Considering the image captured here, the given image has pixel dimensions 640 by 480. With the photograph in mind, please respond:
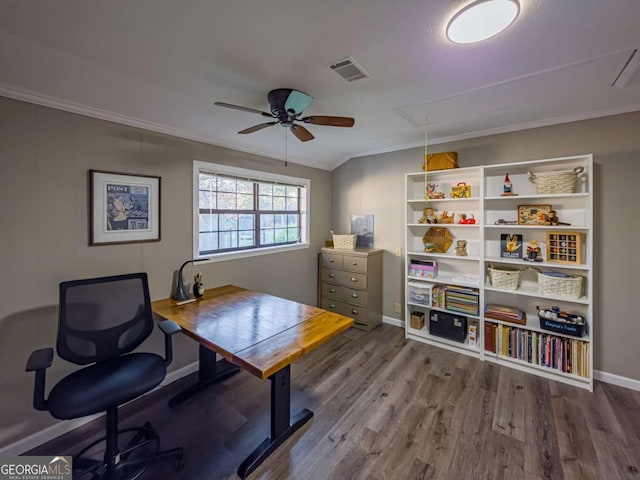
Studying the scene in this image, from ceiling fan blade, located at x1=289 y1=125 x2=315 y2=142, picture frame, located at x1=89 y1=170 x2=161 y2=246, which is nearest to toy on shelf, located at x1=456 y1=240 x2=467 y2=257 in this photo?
ceiling fan blade, located at x1=289 y1=125 x2=315 y2=142

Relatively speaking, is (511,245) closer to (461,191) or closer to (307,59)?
(461,191)

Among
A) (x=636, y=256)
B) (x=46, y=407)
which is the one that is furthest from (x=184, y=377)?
(x=636, y=256)

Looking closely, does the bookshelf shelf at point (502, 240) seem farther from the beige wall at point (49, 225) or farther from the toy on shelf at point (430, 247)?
the beige wall at point (49, 225)

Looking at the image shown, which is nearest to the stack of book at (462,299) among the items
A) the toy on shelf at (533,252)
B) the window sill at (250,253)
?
the toy on shelf at (533,252)

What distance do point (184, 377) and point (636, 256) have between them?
421 cm

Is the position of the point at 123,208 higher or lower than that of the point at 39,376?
higher

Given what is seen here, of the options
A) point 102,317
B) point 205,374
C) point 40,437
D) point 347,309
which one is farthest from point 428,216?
point 40,437

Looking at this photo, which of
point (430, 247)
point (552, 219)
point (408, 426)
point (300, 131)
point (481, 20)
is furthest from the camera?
point (430, 247)

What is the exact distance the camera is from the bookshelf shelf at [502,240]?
8.09 feet

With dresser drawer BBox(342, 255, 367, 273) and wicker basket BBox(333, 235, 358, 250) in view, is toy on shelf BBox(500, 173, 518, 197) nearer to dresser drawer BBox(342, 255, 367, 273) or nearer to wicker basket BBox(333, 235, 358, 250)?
dresser drawer BBox(342, 255, 367, 273)

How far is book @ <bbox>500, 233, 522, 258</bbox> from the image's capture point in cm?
283

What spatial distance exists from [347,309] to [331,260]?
0.72m

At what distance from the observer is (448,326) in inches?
123

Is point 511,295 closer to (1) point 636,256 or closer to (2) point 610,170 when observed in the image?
(1) point 636,256
